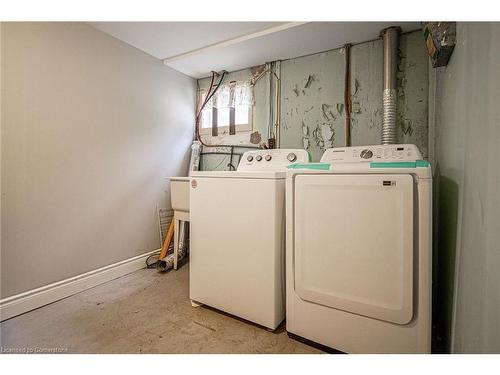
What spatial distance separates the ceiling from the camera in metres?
1.82

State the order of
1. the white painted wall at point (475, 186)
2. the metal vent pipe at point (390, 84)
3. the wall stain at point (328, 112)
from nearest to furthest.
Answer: the white painted wall at point (475, 186) → the metal vent pipe at point (390, 84) → the wall stain at point (328, 112)

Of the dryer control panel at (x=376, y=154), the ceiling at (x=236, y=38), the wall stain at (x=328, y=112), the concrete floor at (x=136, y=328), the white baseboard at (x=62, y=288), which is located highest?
the ceiling at (x=236, y=38)

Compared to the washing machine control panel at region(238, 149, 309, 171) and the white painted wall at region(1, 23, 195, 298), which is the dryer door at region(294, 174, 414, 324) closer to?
the washing machine control panel at region(238, 149, 309, 171)

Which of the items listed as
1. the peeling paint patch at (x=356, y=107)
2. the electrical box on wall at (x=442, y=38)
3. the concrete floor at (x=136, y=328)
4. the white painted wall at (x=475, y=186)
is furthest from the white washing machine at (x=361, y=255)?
the peeling paint patch at (x=356, y=107)

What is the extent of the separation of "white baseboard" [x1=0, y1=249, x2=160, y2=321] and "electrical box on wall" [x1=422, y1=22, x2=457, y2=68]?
2.58m

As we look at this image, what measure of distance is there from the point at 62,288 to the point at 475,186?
2.37m

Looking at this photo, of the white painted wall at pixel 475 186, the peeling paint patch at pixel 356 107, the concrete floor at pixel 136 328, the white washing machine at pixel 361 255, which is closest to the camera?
the white painted wall at pixel 475 186

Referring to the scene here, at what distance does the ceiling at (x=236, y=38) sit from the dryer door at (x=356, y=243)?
1374 mm

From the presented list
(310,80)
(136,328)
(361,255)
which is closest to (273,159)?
(310,80)

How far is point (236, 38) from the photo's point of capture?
79.4 inches

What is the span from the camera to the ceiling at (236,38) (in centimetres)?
182

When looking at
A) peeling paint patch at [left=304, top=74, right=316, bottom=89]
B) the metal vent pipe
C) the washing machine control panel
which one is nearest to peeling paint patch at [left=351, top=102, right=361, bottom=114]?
the metal vent pipe

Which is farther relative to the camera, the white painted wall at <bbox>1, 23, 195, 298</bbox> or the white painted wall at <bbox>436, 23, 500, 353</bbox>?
the white painted wall at <bbox>1, 23, 195, 298</bbox>

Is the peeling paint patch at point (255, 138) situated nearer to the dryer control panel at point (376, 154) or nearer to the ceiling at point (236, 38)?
the ceiling at point (236, 38)
